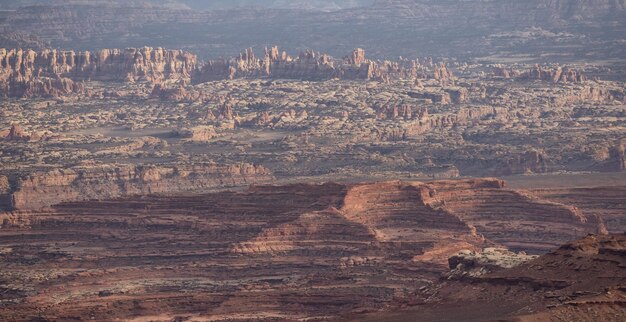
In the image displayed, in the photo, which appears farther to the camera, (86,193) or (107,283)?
(86,193)

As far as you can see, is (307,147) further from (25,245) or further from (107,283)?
(107,283)

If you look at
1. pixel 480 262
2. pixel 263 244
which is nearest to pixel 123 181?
pixel 263 244

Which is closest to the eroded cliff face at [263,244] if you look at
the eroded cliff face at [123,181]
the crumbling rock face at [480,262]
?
the crumbling rock face at [480,262]

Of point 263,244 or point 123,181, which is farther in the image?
point 123,181

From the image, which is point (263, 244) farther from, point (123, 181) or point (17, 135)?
point (17, 135)

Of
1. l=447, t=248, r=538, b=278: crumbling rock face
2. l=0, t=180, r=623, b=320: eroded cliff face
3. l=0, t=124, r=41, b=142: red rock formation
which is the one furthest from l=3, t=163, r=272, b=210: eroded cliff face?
l=447, t=248, r=538, b=278: crumbling rock face

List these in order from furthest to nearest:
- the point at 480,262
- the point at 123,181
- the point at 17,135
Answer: the point at 17,135
the point at 123,181
the point at 480,262

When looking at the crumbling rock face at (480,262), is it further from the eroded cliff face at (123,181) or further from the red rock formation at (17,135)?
the red rock formation at (17,135)

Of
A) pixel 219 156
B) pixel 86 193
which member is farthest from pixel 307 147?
pixel 86 193

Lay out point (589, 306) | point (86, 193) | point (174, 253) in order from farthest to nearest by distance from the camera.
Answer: point (86, 193)
point (174, 253)
point (589, 306)
